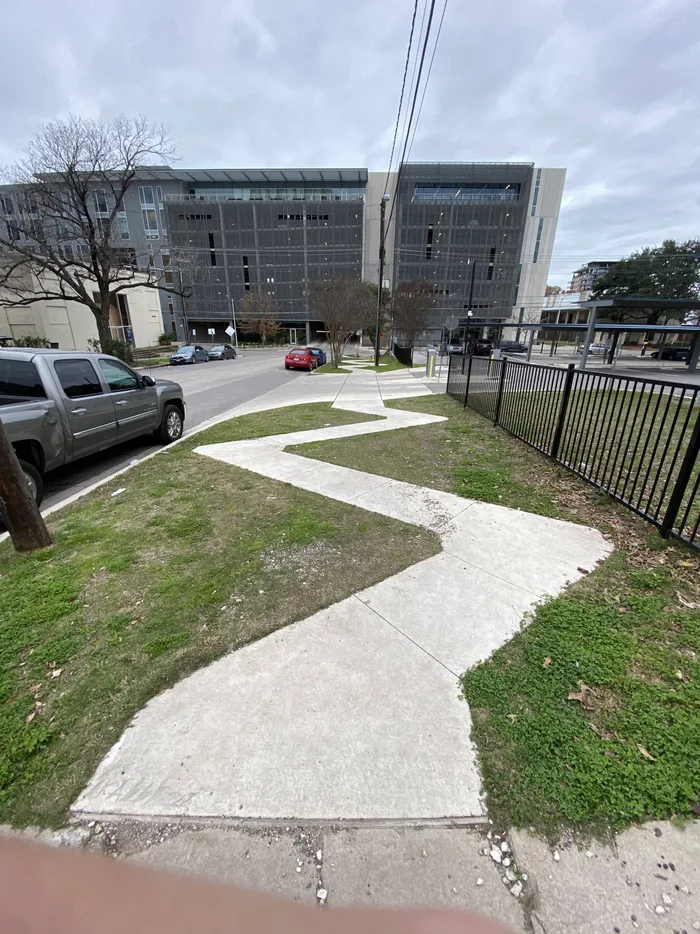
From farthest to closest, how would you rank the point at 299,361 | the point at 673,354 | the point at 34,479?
the point at 673,354, the point at 299,361, the point at 34,479

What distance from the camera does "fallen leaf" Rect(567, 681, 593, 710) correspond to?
2.10 metres

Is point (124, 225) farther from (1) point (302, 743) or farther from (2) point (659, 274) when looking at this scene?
(1) point (302, 743)

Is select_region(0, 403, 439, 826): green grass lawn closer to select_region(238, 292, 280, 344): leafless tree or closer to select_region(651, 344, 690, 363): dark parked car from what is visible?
select_region(651, 344, 690, 363): dark parked car

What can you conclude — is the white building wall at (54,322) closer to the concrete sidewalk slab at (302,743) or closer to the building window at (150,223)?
the building window at (150,223)

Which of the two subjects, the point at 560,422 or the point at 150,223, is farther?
the point at 150,223

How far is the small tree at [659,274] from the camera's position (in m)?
50.6

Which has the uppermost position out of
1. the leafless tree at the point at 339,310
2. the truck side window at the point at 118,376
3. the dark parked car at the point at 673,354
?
the leafless tree at the point at 339,310

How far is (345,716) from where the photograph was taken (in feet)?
6.73

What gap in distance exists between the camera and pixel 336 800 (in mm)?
1687

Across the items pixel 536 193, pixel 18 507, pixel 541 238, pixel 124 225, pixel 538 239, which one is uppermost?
pixel 536 193

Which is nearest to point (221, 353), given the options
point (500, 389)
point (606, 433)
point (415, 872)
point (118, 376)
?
point (118, 376)

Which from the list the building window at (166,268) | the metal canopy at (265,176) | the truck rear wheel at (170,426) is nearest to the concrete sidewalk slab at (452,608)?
the truck rear wheel at (170,426)

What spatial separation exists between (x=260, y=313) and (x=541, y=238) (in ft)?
172

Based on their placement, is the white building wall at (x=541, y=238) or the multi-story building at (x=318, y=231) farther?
the white building wall at (x=541, y=238)
